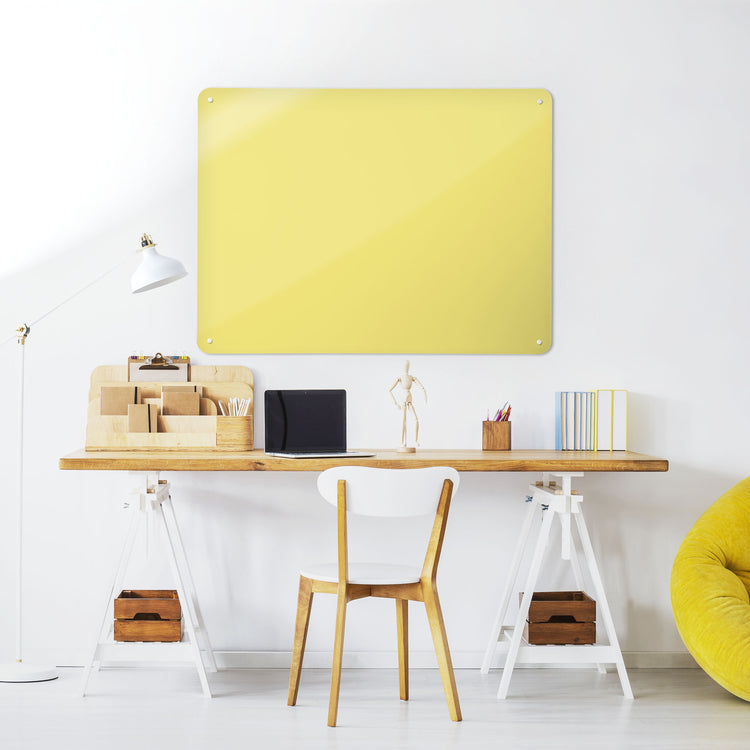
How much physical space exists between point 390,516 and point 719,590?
1097mm

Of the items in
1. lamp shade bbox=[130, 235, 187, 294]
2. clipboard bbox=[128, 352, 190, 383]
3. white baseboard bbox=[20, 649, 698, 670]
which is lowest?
white baseboard bbox=[20, 649, 698, 670]

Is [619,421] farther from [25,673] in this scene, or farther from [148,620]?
[25,673]

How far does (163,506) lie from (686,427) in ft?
6.43

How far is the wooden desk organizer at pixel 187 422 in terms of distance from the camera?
2857 millimetres

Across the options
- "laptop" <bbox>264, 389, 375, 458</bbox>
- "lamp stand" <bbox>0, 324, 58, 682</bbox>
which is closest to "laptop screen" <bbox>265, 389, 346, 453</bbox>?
"laptop" <bbox>264, 389, 375, 458</bbox>

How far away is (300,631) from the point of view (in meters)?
2.60

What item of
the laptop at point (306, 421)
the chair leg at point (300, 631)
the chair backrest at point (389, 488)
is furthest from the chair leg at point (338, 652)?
the laptop at point (306, 421)

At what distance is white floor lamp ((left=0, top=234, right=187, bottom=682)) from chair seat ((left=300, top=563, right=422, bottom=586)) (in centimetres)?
105

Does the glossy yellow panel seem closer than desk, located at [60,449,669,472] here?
No

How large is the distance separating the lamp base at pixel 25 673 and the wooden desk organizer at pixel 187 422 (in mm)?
797

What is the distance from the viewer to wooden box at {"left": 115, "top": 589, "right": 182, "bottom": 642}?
280 centimetres

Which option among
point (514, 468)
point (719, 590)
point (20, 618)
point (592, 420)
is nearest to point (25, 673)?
point (20, 618)

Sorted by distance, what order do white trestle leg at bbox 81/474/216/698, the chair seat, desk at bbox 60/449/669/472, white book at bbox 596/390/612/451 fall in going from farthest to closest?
white book at bbox 596/390/612/451 → white trestle leg at bbox 81/474/216/698 → desk at bbox 60/449/669/472 → the chair seat

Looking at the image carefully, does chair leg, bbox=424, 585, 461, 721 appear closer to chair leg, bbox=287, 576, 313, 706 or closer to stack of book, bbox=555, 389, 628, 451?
chair leg, bbox=287, 576, 313, 706
